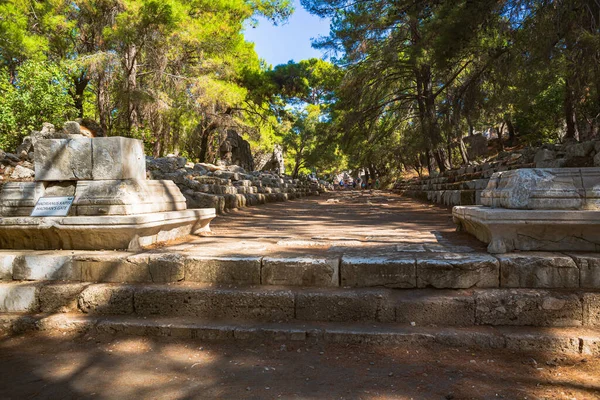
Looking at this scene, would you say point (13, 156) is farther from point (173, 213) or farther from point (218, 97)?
point (173, 213)

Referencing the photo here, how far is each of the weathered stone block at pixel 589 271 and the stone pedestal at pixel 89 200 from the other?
3662 millimetres

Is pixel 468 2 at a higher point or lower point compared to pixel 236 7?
lower

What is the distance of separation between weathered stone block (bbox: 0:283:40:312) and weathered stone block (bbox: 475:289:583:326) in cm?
358

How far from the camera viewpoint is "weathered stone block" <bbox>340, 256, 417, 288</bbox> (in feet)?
9.46

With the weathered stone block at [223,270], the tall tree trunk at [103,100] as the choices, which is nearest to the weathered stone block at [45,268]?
the weathered stone block at [223,270]

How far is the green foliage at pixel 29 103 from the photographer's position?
44.7ft

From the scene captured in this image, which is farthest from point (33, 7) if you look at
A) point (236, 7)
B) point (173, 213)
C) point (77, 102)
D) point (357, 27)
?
point (173, 213)

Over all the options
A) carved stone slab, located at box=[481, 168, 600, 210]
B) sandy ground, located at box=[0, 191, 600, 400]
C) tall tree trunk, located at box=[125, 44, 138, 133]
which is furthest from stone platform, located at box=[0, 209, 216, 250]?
tall tree trunk, located at box=[125, 44, 138, 133]

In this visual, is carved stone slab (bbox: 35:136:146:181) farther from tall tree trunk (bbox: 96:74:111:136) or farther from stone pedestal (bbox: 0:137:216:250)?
tall tree trunk (bbox: 96:74:111:136)

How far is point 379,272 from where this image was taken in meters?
2.92

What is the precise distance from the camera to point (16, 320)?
2936 mm

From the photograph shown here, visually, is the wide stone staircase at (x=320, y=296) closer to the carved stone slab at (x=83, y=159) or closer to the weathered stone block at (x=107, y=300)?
the weathered stone block at (x=107, y=300)

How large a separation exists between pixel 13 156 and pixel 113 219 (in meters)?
10.4

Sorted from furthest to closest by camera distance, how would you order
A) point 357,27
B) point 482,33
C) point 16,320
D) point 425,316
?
point 357,27
point 482,33
point 16,320
point 425,316
